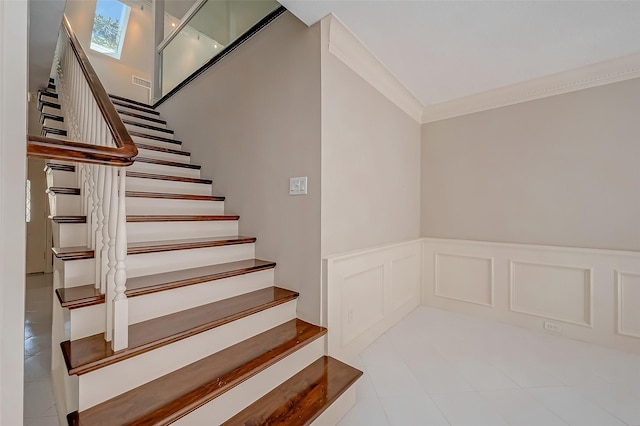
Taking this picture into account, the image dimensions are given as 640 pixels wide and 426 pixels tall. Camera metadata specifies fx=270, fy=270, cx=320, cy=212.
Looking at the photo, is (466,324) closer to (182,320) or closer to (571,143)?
(571,143)

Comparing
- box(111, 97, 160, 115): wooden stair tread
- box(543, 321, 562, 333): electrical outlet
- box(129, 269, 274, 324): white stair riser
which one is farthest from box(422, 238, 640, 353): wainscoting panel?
box(111, 97, 160, 115): wooden stair tread

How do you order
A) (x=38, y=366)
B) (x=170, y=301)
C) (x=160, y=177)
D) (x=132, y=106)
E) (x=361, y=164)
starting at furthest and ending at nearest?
(x=132, y=106)
(x=160, y=177)
(x=361, y=164)
(x=38, y=366)
(x=170, y=301)

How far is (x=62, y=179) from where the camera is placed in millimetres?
1933

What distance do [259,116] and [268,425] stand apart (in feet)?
6.70

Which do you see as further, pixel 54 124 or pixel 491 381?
pixel 54 124

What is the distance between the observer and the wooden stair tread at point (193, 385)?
3.32ft

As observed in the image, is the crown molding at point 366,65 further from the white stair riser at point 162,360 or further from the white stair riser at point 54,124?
the white stair riser at point 54,124

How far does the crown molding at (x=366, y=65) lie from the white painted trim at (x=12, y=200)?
5.21 feet

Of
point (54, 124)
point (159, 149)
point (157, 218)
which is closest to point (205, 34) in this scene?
point (159, 149)

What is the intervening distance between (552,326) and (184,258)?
3.15 m

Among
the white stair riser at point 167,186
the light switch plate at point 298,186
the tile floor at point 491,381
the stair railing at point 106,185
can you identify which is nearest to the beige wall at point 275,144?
the light switch plate at point 298,186

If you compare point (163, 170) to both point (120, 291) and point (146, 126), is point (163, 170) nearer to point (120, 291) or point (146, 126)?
point (146, 126)

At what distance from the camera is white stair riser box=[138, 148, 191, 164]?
283 cm

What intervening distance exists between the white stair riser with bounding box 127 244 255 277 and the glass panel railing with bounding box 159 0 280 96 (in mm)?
1938
